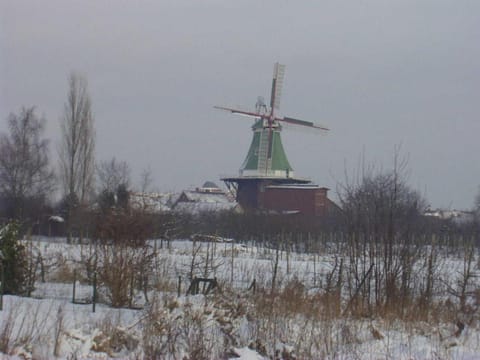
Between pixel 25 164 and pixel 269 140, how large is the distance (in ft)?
71.7

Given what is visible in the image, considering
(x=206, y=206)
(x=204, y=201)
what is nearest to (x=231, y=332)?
(x=206, y=206)

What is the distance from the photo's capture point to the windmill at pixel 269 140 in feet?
170

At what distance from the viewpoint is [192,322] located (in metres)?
7.95

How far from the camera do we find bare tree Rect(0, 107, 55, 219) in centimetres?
3409

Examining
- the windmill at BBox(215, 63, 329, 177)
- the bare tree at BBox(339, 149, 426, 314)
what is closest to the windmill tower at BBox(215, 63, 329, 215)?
the windmill at BBox(215, 63, 329, 177)

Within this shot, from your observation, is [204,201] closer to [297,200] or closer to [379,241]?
[297,200]

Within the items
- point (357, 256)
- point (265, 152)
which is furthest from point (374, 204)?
point (265, 152)

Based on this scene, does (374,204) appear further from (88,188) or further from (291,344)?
(88,188)

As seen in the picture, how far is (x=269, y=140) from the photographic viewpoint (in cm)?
5191

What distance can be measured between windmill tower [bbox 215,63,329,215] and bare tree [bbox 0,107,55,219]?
18596mm

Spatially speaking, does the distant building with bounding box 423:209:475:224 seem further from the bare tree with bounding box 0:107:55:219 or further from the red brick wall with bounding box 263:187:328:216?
the bare tree with bounding box 0:107:55:219

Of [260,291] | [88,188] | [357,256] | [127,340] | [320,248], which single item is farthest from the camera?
[88,188]

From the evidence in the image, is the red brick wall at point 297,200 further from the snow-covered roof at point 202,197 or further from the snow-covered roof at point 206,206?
the snow-covered roof at point 202,197

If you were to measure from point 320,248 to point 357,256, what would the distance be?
18.3 meters
